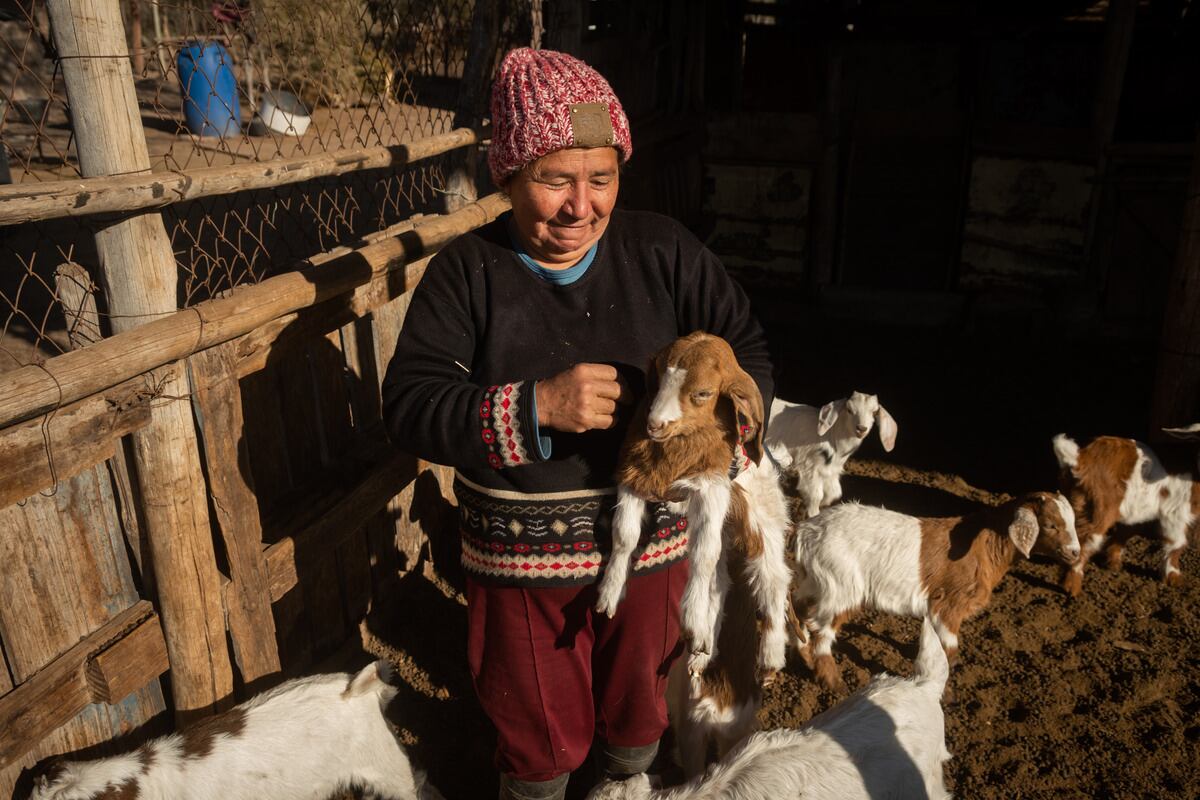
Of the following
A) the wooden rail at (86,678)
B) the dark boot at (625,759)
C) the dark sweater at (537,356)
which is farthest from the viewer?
the dark boot at (625,759)

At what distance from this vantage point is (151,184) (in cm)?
238

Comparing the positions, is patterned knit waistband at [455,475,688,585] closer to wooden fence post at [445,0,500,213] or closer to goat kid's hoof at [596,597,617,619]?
goat kid's hoof at [596,597,617,619]

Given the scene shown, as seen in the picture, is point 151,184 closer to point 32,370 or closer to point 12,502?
point 32,370

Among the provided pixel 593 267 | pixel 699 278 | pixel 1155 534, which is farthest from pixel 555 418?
pixel 1155 534

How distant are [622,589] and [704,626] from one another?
265 millimetres

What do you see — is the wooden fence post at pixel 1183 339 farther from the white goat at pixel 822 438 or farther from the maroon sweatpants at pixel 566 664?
the maroon sweatpants at pixel 566 664

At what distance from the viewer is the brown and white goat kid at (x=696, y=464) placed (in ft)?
7.22

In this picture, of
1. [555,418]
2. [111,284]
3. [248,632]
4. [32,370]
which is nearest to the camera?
[555,418]

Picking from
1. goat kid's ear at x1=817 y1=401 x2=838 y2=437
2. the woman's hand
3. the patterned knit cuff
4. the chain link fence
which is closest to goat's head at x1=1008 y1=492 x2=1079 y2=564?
goat kid's ear at x1=817 y1=401 x2=838 y2=437

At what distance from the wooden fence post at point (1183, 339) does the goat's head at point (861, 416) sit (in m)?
2.00

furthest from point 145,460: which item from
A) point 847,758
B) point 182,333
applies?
point 847,758

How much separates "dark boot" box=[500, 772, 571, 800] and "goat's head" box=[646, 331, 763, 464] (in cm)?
124

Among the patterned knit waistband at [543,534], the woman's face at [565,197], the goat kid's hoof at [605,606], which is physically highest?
the woman's face at [565,197]

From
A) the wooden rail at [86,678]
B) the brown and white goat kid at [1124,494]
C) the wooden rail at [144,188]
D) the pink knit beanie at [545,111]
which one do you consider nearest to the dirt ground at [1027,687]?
the brown and white goat kid at [1124,494]
